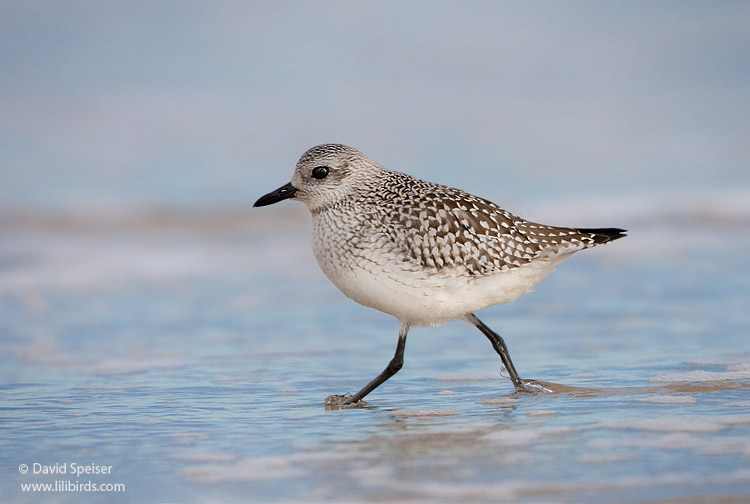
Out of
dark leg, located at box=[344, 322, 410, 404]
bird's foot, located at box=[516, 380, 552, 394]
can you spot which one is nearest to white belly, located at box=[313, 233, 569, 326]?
dark leg, located at box=[344, 322, 410, 404]

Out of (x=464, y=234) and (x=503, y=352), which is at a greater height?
(x=464, y=234)

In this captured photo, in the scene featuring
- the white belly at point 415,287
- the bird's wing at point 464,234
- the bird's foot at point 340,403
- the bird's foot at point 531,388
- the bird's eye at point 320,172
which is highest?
the bird's eye at point 320,172

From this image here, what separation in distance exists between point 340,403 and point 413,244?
1.15 meters

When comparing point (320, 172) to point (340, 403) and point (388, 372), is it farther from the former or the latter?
point (340, 403)

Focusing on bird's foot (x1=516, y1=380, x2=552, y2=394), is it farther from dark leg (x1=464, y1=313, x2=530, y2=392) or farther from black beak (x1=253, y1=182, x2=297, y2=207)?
black beak (x1=253, y1=182, x2=297, y2=207)

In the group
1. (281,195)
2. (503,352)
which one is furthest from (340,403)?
(281,195)

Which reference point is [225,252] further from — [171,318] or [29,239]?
[171,318]

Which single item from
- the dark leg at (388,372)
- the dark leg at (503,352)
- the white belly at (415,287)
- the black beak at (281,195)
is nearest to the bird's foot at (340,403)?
the dark leg at (388,372)

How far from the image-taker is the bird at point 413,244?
7.17m

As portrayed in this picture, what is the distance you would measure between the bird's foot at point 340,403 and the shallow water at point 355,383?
0.12m

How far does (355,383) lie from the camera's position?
323 inches

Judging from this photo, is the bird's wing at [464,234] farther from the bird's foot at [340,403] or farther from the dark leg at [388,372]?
the bird's foot at [340,403]

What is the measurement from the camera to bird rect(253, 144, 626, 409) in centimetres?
717

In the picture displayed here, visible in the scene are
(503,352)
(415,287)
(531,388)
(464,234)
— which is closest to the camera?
(415,287)
